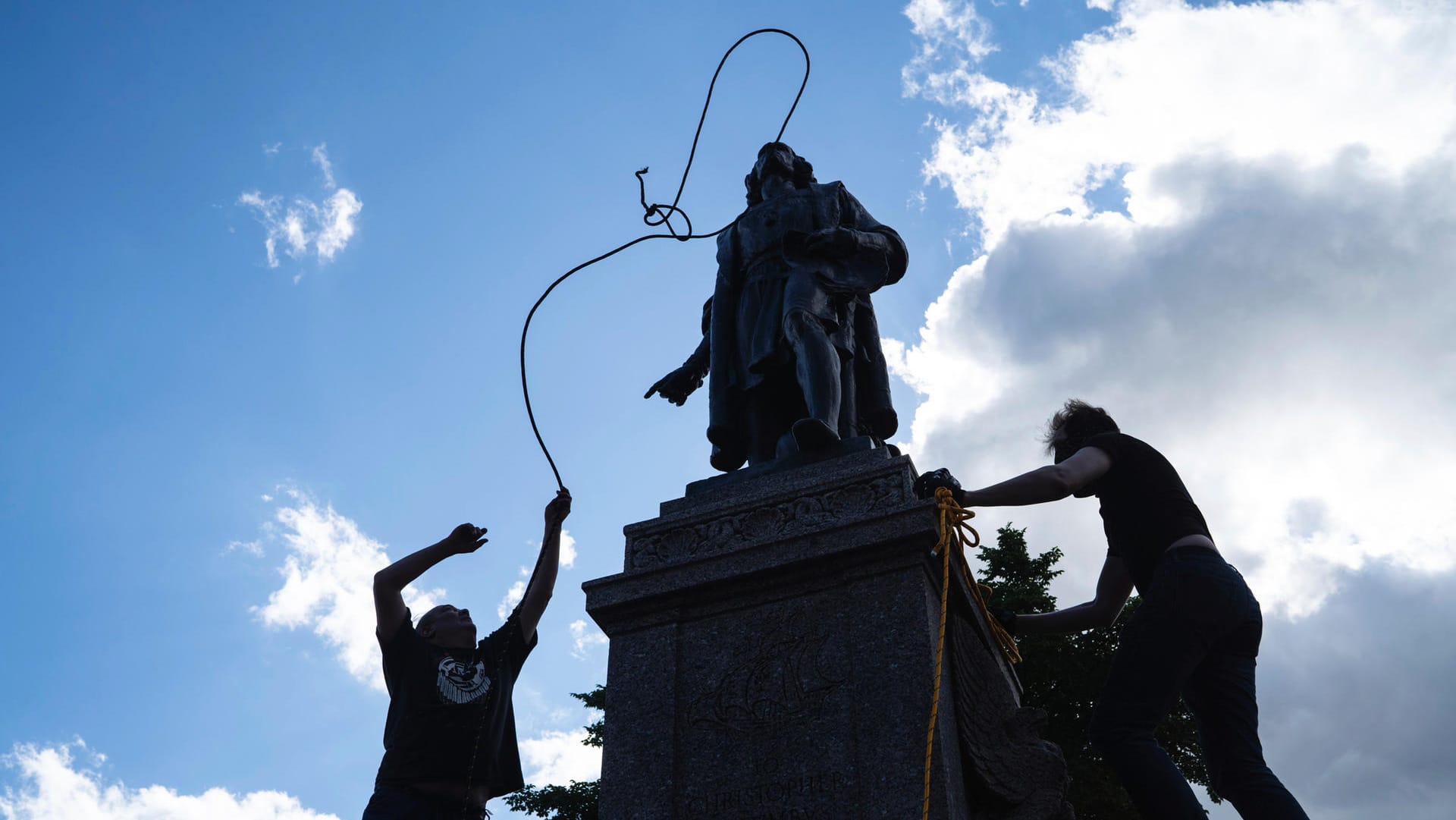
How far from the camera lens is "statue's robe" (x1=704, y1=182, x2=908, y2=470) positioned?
6035mm

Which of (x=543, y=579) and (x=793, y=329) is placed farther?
(x=793, y=329)

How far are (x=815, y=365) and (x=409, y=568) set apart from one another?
85.7 inches

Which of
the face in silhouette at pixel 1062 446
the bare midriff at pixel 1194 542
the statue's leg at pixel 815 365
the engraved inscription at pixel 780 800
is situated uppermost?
the statue's leg at pixel 815 365

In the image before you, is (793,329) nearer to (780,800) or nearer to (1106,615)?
(1106,615)

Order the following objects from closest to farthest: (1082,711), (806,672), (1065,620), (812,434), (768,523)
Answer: (806,672) < (768,523) < (1065,620) < (812,434) < (1082,711)

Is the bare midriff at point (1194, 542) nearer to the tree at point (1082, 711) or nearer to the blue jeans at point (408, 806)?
the blue jeans at point (408, 806)

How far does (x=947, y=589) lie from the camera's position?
162 inches

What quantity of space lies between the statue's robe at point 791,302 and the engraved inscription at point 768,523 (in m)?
1.36

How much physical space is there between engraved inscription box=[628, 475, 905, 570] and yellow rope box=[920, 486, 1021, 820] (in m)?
0.32

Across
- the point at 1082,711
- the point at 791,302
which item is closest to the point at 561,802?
the point at 1082,711

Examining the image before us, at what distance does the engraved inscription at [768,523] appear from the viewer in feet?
14.8

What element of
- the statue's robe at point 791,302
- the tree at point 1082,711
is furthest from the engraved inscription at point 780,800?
the tree at point 1082,711

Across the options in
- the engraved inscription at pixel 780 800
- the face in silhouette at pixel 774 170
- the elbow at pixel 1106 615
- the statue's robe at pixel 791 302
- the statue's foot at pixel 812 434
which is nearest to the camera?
the engraved inscription at pixel 780 800

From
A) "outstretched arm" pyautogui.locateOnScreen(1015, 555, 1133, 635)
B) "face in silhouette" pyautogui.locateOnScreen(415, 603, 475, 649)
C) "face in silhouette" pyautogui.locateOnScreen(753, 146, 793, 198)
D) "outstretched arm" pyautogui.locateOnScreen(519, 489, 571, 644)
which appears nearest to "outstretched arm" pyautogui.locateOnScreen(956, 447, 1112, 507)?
"outstretched arm" pyautogui.locateOnScreen(1015, 555, 1133, 635)
